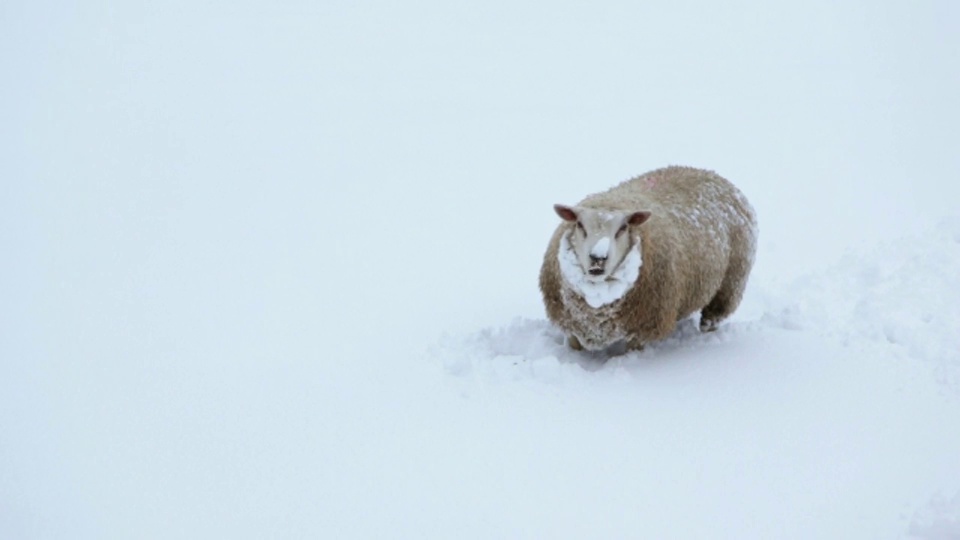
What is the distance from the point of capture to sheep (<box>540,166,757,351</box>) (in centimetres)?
494

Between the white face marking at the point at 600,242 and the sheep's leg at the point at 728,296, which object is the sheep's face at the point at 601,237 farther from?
the sheep's leg at the point at 728,296

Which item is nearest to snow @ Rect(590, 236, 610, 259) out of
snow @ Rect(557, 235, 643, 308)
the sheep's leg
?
snow @ Rect(557, 235, 643, 308)

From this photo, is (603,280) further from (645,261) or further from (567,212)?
(567,212)

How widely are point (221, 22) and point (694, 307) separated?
50.7 ft

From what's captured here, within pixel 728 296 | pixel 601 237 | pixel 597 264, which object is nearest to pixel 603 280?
pixel 597 264

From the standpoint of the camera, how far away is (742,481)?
3.85m

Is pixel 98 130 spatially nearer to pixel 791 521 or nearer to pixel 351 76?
pixel 351 76

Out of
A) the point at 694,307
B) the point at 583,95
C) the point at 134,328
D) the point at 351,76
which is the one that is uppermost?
the point at 351,76

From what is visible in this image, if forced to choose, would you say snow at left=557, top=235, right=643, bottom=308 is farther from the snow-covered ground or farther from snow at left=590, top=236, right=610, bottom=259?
the snow-covered ground

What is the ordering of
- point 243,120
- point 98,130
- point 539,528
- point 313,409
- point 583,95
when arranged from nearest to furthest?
point 539,528, point 313,409, point 98,130, point 243,120, point 583,95

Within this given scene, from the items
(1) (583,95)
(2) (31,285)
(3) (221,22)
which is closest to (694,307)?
(2) (31,285)

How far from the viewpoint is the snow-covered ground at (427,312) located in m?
3.76

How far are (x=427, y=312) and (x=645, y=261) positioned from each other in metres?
1.83

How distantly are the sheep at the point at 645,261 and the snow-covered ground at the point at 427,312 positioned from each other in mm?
254
